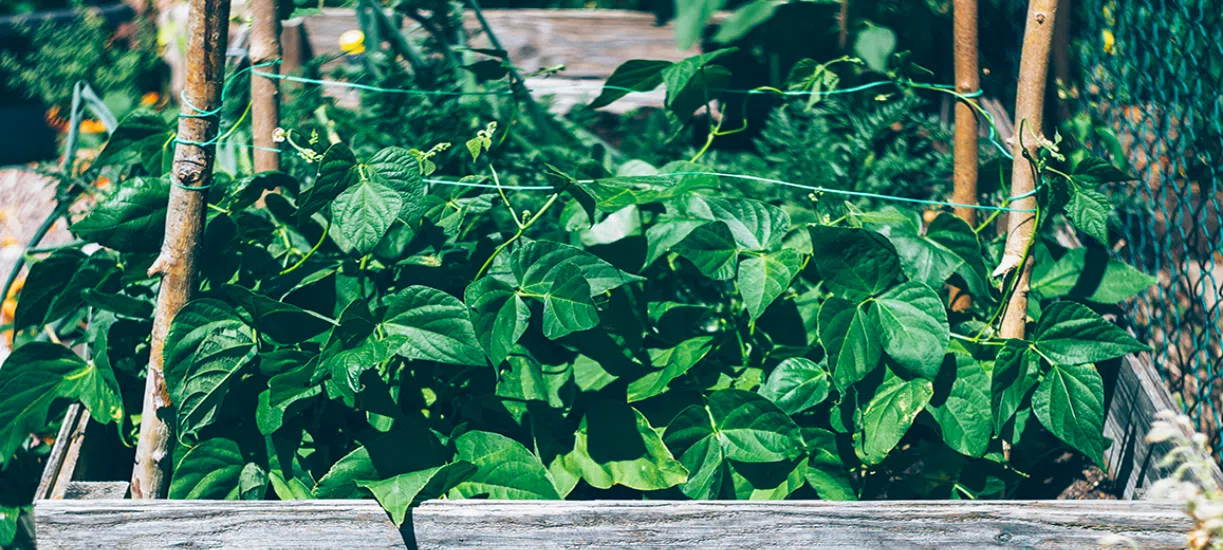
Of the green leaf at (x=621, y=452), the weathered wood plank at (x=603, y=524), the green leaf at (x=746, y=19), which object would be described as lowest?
the weathered wood plank at (x=603, y=524)

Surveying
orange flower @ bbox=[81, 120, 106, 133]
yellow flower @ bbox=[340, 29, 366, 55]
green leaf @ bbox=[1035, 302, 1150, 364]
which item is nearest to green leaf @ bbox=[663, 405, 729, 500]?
green leaf @ bbox=[1035, 302, 1150, 364]

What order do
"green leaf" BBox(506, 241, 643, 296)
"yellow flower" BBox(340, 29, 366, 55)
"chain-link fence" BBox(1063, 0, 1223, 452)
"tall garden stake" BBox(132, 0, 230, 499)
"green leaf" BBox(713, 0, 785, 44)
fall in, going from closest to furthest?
"tall garden stake" BBox(132, 0, 230, 499) < "green leaf" BBox(506, 241, 643, 296) < "chain-link fence" BBox(1063, 0, 1223, 452) < "yellow flower" BBox(340, 29, 366, 55) < "green leaf" BBox(713, 0, 785, 44)

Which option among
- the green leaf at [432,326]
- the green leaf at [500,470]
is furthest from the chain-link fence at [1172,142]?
the green leaf at [432,326]

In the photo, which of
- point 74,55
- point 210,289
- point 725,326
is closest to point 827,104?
point 725,326

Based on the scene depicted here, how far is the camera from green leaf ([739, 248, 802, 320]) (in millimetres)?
1585

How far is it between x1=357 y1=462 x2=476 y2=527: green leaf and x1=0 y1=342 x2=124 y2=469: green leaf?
0.49m

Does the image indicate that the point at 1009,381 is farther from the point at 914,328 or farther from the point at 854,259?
the point at 854,259

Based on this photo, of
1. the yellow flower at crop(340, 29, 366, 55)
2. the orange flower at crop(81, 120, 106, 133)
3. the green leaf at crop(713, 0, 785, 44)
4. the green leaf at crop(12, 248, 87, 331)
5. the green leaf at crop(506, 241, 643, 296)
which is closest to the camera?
the green leaf at crop(506, 241, 643, 296)

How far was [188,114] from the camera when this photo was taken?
148cm

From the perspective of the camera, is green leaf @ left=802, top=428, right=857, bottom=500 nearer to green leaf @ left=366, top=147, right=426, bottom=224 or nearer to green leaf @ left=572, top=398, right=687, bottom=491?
green leaf @ left=572, top=398, right=687, bottom=491

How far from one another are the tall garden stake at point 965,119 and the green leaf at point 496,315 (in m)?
0.88

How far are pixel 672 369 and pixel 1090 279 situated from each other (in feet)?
2.67

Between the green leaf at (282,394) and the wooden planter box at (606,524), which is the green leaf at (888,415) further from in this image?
the green leaf at (282,394)

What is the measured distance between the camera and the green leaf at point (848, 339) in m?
1.55
